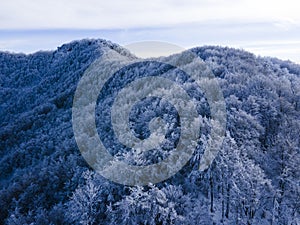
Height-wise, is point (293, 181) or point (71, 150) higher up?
point (293, 181)

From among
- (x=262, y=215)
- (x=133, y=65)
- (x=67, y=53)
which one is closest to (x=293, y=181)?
(x=262, y=215)

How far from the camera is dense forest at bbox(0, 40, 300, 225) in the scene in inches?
1398

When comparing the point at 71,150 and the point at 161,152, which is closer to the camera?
the point at 161,152

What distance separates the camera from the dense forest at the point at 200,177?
3550 centimetres

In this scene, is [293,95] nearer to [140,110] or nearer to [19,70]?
[140,110]

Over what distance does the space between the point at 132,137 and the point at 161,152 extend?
1036 cm

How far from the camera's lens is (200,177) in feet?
128

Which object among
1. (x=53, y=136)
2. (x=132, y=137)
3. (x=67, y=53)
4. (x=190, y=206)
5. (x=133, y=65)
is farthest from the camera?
(x=67, y=53)

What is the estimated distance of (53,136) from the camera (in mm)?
73250

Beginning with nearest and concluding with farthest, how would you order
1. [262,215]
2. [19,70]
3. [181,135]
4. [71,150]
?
[262,215]
[181,135]
[71,150]
[19,70]

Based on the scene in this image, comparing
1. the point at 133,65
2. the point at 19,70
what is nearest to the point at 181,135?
the point at 133,65

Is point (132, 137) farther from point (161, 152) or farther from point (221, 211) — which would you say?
point (221, 211)

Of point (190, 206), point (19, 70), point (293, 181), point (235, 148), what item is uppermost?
point (235, 148)

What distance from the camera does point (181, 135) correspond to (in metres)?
45.6
